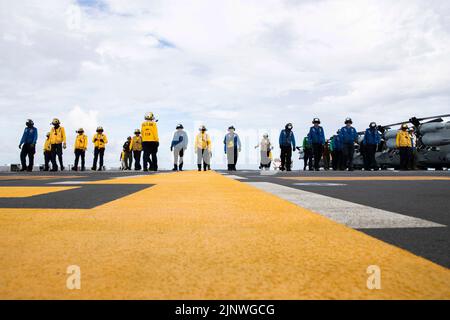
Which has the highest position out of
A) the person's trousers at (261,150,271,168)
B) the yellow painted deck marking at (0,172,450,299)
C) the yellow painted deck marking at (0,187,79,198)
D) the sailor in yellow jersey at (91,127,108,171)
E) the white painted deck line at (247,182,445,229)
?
the sailor in yellow jersey at (91,127,108,171)

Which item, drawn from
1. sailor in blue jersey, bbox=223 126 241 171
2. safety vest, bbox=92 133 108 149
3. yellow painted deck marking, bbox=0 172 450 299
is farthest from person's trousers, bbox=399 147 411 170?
yellow painted deck marking, bbox=0 172 450 299

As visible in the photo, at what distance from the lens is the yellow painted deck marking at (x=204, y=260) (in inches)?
53.4

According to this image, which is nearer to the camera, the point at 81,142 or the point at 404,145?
the point at 404,145

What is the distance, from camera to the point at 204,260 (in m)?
1.79

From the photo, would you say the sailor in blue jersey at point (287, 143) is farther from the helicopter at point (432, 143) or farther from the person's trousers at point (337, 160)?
the helicopter at point (432, 143)

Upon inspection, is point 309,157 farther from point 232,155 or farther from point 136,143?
point 136,143

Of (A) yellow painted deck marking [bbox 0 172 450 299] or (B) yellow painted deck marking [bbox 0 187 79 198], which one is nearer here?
(A) yellow painted deck marking [bbox 0 172 450 299]

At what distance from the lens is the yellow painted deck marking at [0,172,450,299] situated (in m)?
1.36

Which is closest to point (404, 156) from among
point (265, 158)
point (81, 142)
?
point (265, 158)

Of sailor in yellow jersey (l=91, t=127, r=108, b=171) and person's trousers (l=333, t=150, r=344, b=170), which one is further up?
sailor in yellow jersey (l=91, t=127, r=108, b=171)

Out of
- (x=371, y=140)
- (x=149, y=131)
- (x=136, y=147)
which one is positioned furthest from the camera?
(x=136, y=147)

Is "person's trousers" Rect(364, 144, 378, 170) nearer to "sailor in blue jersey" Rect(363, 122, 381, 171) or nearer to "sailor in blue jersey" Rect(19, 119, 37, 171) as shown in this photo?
"sailor in blue jersey" Rect(363, 122, 381, 171)
